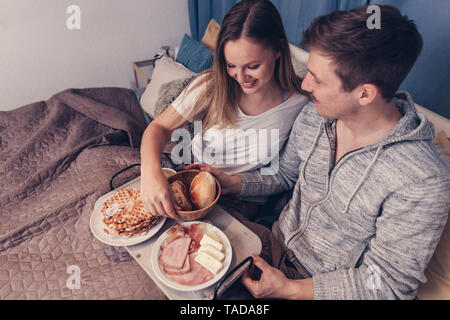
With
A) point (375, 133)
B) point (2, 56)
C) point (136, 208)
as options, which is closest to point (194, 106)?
point (136, 208)

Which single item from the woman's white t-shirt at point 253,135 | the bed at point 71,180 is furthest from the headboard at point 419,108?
the woman's white t-shirt at point 253,135

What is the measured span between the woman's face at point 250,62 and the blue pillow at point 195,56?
2.99 feet

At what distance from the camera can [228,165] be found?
1260 mm

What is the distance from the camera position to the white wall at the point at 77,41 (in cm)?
229

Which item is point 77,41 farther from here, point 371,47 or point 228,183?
point 371,47

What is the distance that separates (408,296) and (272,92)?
0.80m

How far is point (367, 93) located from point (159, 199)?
619 millimetres

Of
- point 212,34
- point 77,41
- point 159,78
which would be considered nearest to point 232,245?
point 159,78

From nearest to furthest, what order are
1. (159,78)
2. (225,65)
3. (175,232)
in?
1. (175,232)
2. (225,65)
3. (159,78)

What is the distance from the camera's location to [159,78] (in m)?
1.98

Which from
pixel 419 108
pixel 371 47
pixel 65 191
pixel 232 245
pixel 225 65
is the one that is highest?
pixel 371 47

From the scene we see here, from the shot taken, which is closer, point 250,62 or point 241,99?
point 250,62

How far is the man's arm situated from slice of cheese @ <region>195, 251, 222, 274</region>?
33 cm

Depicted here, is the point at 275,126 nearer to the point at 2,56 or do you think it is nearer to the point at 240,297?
the point at 240,297
